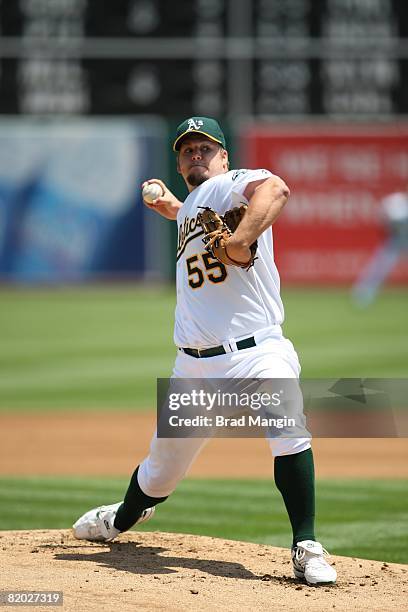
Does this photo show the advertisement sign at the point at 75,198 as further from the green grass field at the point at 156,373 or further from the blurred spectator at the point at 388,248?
the blurred spectator at the point at 388,248

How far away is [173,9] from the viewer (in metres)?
18.9

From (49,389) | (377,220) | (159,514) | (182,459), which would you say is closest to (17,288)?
(377,220)

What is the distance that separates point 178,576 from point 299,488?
568 mm

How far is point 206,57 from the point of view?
19.4 m

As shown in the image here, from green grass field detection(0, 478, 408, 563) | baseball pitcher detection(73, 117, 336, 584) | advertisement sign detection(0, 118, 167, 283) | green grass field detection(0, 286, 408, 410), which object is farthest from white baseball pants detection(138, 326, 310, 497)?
advertisement sign detection(0, 118, 167, 283)

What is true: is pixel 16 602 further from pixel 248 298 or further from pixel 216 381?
pixel 248 298

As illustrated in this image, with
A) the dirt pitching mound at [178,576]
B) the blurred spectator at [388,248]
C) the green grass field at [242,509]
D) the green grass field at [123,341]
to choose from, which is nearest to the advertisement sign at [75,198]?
the green grass field at [123,341]

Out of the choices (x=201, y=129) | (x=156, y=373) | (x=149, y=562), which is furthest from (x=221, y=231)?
(x=156, y=373)

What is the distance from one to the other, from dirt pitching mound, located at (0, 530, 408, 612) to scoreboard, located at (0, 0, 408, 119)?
14627mm

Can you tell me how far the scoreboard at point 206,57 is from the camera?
18.8 metres

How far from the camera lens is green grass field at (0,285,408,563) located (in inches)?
221

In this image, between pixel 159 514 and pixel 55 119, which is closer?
pixel 159 514

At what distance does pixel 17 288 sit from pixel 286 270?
4756mm

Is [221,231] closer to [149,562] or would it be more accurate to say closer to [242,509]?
[149,562]
